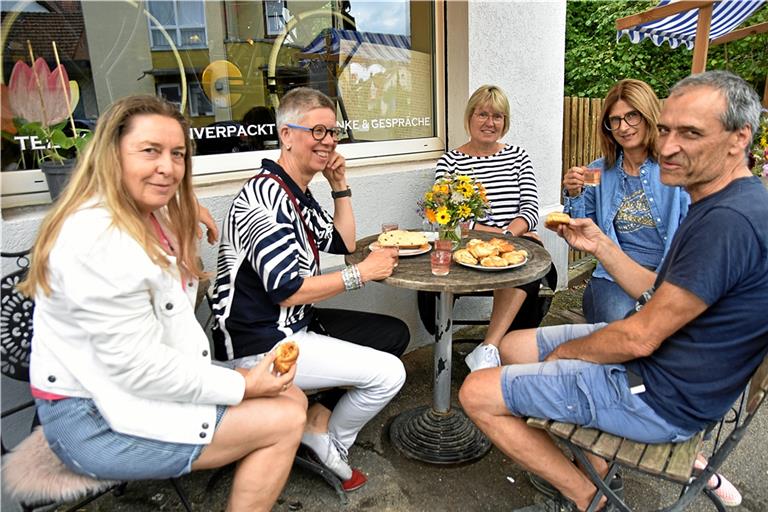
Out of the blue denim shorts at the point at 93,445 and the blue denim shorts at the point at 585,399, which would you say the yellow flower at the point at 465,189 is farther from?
the blue denim shorts at the point at 93,445

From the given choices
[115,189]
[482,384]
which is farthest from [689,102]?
[115,189]

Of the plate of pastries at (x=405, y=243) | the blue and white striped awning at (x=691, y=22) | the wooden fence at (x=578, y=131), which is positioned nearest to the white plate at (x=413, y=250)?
the plate of pastries at (x=405, y=243)

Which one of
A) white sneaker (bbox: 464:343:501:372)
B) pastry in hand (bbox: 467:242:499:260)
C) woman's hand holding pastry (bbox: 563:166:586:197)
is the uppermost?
woman's hand holding pastry (bbox: 563:166:586:197)

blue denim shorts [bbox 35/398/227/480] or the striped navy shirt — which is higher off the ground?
the striped navy shirt

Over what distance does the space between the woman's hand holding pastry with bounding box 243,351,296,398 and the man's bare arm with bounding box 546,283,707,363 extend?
1048 mm

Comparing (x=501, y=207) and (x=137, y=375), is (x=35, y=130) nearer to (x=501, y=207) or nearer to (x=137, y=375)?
(x=137, y=375)

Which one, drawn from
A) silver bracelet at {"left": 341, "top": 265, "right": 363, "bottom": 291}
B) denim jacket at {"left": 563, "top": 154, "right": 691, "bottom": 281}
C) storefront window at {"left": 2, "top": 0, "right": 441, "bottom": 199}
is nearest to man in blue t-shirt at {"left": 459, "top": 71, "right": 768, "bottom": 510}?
silver bracelet at {"left": 341, "top": 265, "right": 363, "bottom": 291}

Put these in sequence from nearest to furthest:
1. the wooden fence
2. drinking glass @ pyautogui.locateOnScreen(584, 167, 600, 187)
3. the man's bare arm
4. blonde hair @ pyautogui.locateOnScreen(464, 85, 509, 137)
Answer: the man's bare arm
drinking glass @ pyautogui.locateOnScreen(584, 167, 600, 187)
blonde hair @ pyautogui.locateOnScreen(464, 85, 509, 137)
the wooden fence

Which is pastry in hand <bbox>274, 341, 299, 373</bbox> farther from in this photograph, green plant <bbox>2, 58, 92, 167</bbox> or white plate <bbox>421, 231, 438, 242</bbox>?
green plant <bbox>2, 58, 92, 167</bbox>

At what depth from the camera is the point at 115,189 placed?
1.46 meters

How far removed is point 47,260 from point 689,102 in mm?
1946

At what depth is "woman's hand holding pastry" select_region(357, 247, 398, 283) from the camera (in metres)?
2.14

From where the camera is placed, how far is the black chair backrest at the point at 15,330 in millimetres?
1802

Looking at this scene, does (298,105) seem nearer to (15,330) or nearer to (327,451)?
(15,330)
